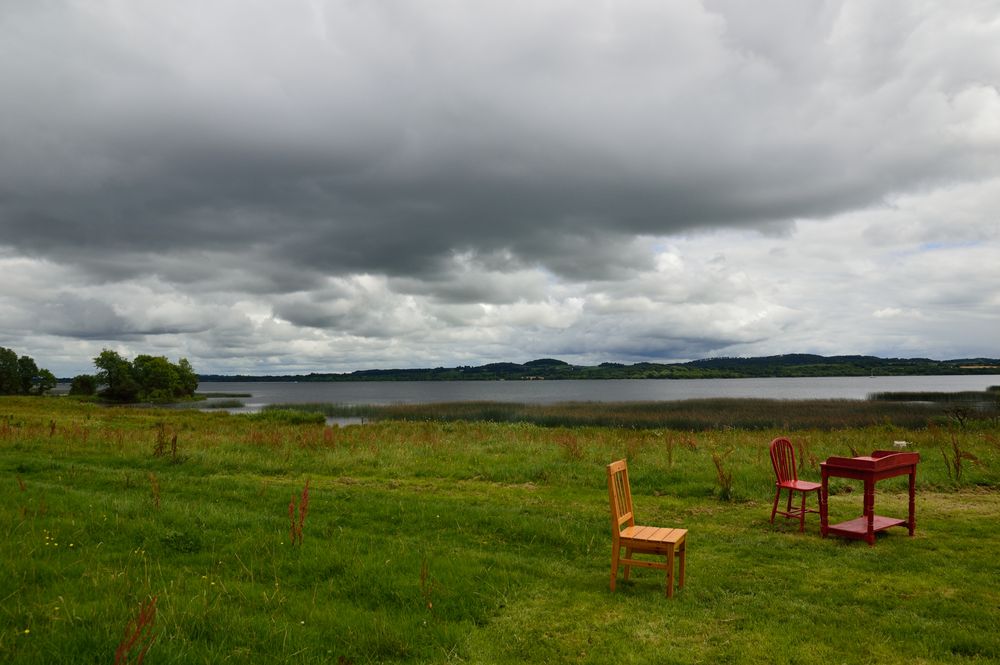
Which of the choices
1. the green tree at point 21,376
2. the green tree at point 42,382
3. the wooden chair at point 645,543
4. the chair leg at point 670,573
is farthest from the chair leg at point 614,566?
the green tree at point 42,382

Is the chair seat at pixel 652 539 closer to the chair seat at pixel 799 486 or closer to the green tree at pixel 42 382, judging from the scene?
the chair seat at pixel 799 486

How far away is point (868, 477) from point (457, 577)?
20.9 ft

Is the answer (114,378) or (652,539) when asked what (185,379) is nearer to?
(114,378)

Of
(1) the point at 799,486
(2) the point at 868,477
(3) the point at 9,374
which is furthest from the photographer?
(3) the point at 9,374

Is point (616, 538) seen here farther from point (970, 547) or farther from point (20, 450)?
point (20, 450)

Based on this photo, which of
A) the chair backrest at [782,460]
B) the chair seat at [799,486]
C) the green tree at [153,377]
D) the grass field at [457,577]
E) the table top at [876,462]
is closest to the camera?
the grass field at [457,577]

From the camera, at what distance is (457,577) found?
260 inches

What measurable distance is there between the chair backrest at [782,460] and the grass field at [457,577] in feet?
2.75

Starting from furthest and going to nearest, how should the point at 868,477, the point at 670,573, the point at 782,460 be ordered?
the point at 782,460
the point at 868,477
the point at 670,573

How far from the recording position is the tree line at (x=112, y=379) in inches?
3821

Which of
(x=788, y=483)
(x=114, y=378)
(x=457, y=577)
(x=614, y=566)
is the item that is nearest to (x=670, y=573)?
(x=614, y=566)

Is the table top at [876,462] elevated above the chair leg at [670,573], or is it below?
above

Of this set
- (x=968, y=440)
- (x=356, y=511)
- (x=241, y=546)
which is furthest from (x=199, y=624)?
(x=968, y=440)

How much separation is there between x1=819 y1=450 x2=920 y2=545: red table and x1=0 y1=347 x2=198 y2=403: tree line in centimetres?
11605
